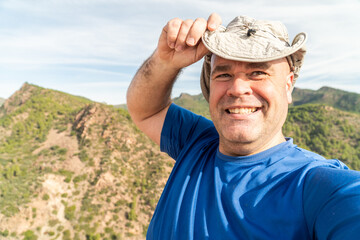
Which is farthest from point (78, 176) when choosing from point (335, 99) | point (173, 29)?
point (335, 99)

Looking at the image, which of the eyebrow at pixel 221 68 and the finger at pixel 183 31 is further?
the finger at pixel 183 31

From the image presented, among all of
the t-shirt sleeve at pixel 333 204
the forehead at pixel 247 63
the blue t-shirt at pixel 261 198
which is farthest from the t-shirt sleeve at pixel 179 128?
the t-shirt sleeve at pixel 333 204

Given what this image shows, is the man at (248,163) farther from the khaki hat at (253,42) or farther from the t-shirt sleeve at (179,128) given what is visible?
the t-shirt sleeve at (179,128)

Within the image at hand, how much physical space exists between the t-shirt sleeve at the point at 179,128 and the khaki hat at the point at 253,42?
1.00 metres

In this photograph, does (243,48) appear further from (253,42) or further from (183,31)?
(183,31)

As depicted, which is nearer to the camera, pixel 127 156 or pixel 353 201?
pixel 353 201

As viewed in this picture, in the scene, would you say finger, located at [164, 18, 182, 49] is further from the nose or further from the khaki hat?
the nose

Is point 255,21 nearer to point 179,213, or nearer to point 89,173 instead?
point 179,213

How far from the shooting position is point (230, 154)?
73.4 inches

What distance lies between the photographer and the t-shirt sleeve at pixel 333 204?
1028 mm

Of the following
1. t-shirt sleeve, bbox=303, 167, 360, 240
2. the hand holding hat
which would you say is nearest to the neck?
t-shirt sleeve, bbox=303, 167, 360, 240

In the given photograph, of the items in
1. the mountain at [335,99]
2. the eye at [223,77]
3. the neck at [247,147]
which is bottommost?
the mountain at [335,99]

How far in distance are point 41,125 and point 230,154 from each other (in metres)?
56.9

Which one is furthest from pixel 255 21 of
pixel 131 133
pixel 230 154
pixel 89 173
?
pixel 131 133
